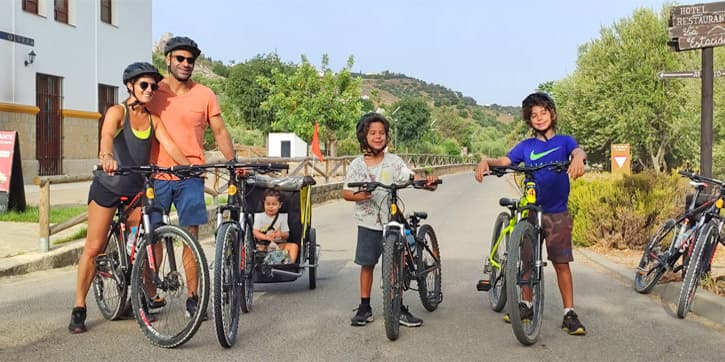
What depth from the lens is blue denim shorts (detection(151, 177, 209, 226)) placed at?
19.0 feet

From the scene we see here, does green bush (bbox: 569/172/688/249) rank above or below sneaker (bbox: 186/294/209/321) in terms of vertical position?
above

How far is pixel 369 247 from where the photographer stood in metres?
A: 6.03

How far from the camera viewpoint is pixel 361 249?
6043 millimetres

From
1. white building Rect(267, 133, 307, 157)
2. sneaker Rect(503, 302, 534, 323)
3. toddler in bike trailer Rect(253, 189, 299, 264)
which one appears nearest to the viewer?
sneaker Rect(503, 302, 534, 323)

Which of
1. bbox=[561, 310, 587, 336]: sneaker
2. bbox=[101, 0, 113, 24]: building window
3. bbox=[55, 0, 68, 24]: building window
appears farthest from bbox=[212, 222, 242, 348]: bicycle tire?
bbox=[101, 0, 113, 24]: building window

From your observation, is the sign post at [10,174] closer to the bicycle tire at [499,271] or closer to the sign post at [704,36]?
the bicycle tire at [499,271]

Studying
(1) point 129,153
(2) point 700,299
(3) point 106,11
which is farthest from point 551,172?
(3) point 106,11

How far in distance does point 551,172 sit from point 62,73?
67.6 feet

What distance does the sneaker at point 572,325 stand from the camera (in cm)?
578

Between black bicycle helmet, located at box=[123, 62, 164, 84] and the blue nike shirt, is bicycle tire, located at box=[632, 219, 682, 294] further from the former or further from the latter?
black bicycle helmet, located at box=[123, 62, 164, 84]

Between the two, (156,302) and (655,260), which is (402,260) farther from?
(655,260)

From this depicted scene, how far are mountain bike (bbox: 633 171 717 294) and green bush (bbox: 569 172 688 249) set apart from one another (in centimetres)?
287

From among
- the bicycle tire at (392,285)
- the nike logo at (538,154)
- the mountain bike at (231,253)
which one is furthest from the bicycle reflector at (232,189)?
the nike logo at (538,154)

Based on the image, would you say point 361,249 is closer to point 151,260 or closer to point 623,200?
point 151,260
